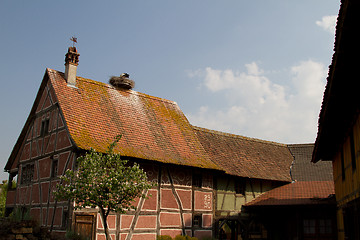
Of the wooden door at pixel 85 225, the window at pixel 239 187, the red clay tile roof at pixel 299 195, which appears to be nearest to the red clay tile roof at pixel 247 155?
the window at pixel 239 187

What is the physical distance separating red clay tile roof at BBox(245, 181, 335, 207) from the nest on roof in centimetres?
933

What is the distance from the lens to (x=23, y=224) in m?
11.5

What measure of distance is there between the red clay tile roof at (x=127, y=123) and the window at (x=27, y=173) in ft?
14.6

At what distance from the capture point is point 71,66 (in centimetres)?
1912

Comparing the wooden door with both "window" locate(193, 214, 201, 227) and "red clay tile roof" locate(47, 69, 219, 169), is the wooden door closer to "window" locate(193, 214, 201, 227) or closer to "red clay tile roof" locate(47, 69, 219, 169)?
"red clay tile roof" locate(47, 69, 219, 169)

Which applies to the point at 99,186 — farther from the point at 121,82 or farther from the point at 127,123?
the point at 121,82

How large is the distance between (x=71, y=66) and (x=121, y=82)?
3168 millimetres

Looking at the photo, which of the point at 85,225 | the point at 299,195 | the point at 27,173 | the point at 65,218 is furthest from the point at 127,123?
the point at 299,195

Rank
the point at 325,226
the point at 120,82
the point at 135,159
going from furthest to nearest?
the point at 120,82
the point at 325,226
the point at 135,159

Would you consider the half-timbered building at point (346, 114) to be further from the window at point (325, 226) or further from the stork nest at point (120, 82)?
the stork nest at point (120, 82)

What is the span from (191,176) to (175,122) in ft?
13.1

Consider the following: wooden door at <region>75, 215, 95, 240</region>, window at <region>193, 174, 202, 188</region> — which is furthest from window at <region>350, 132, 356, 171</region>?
window at <region>193, 174, 202, 188</region>

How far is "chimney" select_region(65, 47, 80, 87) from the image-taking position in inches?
750

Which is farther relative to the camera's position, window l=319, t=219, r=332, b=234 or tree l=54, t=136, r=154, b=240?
window l=319, t=219, r=332, b=234
